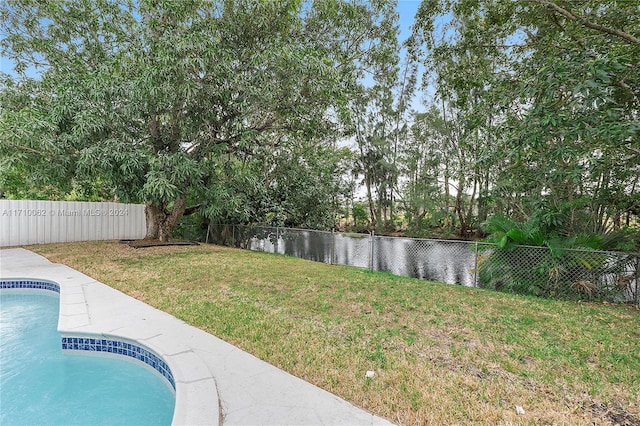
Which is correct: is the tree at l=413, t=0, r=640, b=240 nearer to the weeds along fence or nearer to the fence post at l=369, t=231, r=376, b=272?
the weeds along fence

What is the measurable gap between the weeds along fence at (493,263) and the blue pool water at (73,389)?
471 centimetres

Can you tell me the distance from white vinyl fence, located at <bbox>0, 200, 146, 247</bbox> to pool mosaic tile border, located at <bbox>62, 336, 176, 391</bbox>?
7.66m

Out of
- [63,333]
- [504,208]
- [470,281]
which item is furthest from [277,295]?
[504,208]

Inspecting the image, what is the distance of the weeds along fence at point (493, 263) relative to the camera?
4.57 m

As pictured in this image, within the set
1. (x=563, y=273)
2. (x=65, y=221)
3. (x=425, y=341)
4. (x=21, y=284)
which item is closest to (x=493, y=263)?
(x=563, y=273)

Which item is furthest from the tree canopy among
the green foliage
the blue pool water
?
the blue pool water

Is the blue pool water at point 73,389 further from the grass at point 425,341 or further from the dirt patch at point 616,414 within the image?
the dirt patch at point 616,414

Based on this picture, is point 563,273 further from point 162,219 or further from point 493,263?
point 162,219

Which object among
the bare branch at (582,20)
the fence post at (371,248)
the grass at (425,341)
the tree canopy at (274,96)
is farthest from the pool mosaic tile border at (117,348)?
the bare branch at (582,20)

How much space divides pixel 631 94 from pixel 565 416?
382cm

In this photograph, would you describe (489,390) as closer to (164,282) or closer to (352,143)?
(164,282)

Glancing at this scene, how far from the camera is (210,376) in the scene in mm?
2135

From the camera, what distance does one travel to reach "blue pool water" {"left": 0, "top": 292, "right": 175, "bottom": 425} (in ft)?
7.61

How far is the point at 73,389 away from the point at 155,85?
195 inches
